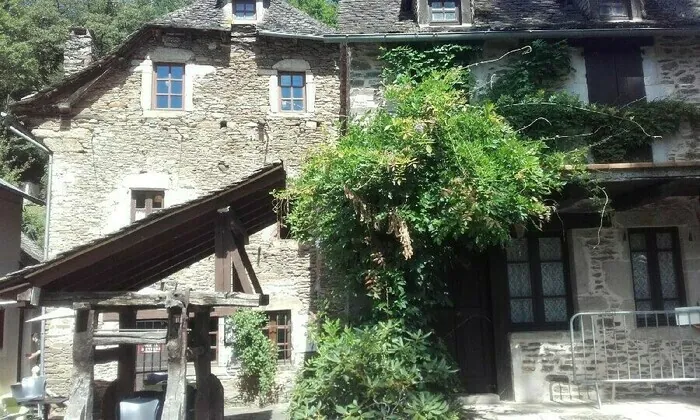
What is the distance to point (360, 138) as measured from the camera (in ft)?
22.6

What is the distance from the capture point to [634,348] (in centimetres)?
809

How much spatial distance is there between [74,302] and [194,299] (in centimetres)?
106

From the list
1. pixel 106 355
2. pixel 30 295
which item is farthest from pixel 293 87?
pixel 30 295

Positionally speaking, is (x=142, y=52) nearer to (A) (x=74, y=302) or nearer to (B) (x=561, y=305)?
(A) (x=74, y=302)

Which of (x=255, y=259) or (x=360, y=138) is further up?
(x=360, y=138)

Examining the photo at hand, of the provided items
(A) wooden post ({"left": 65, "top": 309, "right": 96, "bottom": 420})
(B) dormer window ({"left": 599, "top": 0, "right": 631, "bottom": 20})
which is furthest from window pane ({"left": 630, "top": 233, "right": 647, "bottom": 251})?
(A) wooden post ({"left": 65, "top": 309, "right": 96, "bottom": 420})

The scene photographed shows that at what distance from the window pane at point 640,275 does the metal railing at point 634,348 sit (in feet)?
1.25

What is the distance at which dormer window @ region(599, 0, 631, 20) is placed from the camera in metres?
9.80

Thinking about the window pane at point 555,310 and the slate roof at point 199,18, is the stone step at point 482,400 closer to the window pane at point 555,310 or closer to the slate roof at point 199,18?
the window pane at point 555,310

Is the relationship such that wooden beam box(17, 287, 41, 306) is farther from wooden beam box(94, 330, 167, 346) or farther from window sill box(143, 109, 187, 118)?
window sill box(143, 109, 187, 118)

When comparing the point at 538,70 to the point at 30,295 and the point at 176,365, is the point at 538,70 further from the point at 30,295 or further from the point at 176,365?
the point at 30,295

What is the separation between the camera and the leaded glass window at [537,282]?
27.5 feet

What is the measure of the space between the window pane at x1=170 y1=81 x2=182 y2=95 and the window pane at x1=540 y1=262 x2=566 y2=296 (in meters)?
8.92

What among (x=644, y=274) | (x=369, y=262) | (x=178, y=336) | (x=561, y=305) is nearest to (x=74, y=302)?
(x=178, y=336)
